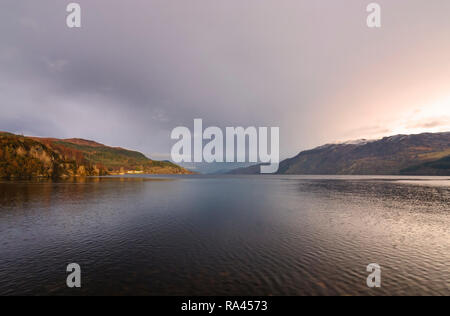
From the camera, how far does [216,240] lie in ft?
97.6

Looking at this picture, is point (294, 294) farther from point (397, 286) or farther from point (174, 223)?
point (174, 223)

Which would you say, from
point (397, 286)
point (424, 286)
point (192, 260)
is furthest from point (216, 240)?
point (424, 286)

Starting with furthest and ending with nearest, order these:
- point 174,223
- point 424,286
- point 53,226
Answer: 1. point 174,223
2. point 53,226
3. point 424,286

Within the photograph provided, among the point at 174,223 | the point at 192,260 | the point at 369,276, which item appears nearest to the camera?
the point at 369,276

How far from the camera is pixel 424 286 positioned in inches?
679

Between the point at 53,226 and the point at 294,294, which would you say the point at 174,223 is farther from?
the point at 294,294

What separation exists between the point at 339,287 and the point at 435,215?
5236 centimetres

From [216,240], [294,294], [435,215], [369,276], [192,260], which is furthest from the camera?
[435,215]
